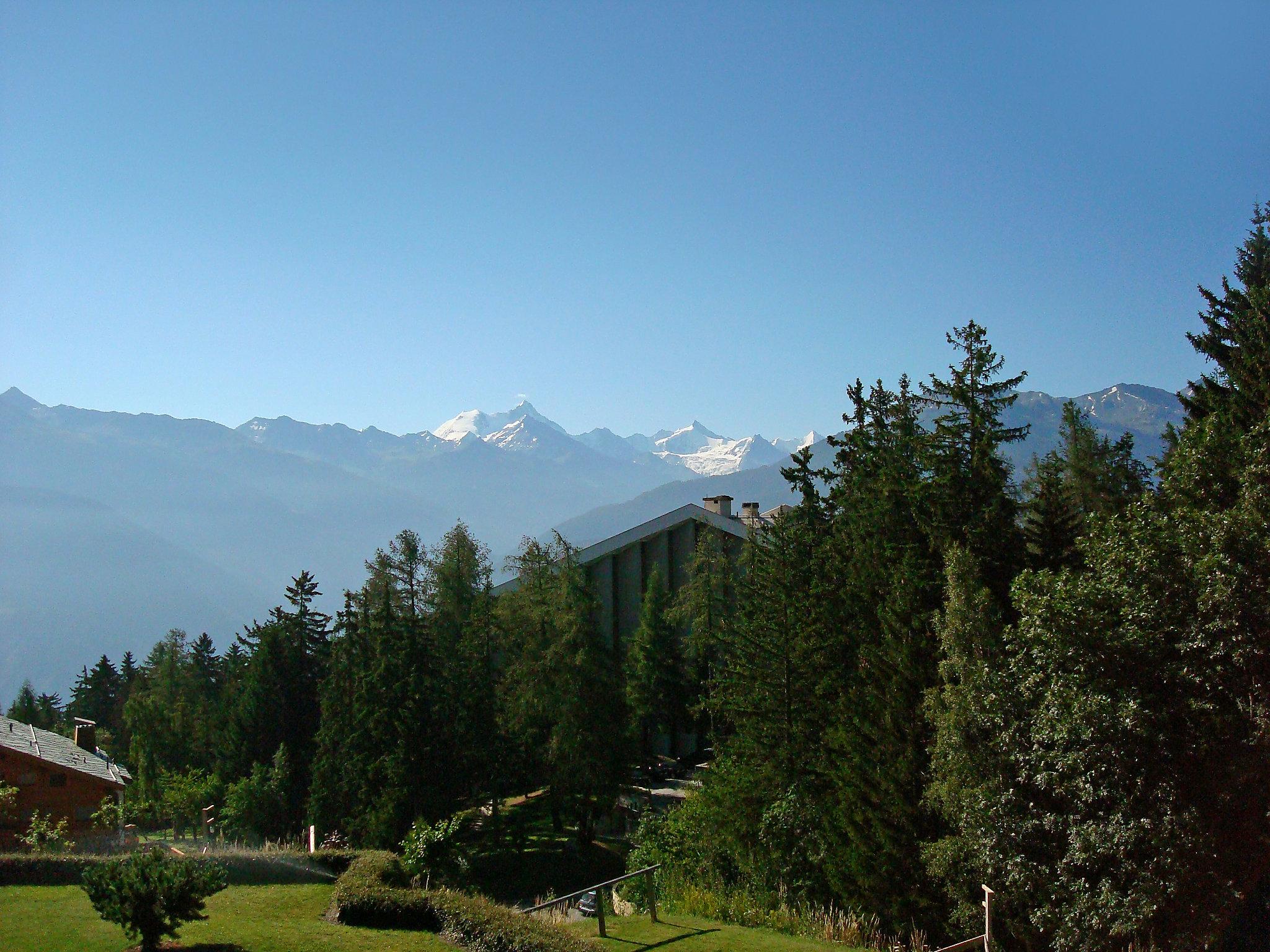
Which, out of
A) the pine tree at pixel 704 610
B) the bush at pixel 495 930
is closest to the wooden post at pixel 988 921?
the bush at pixel 495 930

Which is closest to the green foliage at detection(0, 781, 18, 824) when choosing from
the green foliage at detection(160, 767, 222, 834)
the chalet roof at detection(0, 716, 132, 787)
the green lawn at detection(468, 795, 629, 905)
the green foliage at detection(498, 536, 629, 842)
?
the chalet roof at detection(0, 716, 132, 787)

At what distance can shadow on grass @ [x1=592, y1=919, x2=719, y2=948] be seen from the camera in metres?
16.4

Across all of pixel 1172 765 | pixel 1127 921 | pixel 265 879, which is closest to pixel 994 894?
pixel 1127 921

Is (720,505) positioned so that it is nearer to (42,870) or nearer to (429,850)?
(429,850)

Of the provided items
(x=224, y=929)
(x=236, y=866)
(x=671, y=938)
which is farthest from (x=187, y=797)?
(x=671, y=938)

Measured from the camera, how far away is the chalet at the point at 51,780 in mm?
34938

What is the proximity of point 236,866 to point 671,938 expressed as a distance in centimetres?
801

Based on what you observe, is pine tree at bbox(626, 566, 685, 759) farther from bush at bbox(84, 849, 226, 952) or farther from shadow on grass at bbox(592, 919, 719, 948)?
bush at bbox(84, 849, 226, 952)

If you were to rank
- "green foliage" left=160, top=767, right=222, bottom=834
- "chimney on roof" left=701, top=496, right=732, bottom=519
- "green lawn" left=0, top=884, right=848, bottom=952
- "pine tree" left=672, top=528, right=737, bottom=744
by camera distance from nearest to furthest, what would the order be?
"green lawn" left=0, top=884, right=848, bottom=952, "green foliage" left=160, top=767, right=222, bottom=834, "pine tree" left=672, top=528, right=737, bottom=744, "chimney on roof" left=701, top=496, right=732, bottom=519

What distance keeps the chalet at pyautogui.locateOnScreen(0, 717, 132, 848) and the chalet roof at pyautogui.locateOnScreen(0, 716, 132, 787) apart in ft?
0.18

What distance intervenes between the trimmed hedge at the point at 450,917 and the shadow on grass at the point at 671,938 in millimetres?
1667

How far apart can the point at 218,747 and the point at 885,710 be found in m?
35.0

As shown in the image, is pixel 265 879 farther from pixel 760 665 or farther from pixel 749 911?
pixel 760 665

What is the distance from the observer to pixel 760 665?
30.5 meters
